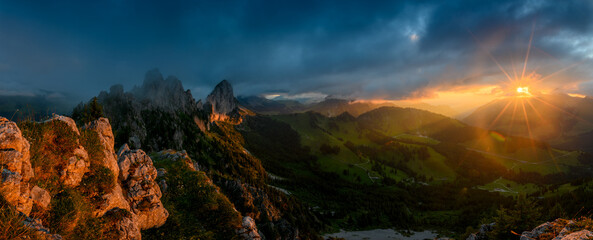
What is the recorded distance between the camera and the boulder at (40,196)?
10.5 metres

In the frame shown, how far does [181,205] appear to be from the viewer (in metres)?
22.7

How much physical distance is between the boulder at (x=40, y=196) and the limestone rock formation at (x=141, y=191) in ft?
24.2

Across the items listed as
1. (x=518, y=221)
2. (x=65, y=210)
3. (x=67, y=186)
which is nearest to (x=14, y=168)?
(x=65, y=210)

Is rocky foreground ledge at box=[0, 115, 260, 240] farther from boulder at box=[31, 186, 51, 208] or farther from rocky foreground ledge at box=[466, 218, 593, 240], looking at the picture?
rocky foreground ledge at box=[466, 218, 593, 240]

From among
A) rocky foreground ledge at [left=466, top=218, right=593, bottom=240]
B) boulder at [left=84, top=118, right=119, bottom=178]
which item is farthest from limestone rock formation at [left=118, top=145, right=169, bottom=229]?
rocky foreground ledge at [left=466, top=218, right=593, bottom=240]

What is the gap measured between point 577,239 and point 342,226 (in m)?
160

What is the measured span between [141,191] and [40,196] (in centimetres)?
874

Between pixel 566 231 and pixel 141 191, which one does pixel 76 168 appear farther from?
pixel 566 231

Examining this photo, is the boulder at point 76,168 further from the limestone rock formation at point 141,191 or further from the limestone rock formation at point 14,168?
the limestone rock formation at point 141,191

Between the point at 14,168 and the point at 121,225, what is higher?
the point at 14,168

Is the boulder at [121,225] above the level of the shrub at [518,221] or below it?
above

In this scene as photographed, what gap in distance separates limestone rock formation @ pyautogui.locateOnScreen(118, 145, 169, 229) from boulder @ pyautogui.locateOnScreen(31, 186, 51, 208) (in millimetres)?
7378

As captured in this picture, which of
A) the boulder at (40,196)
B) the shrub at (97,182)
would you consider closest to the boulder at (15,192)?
the boulder at (40,196)

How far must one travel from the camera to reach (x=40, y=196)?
10727mm
